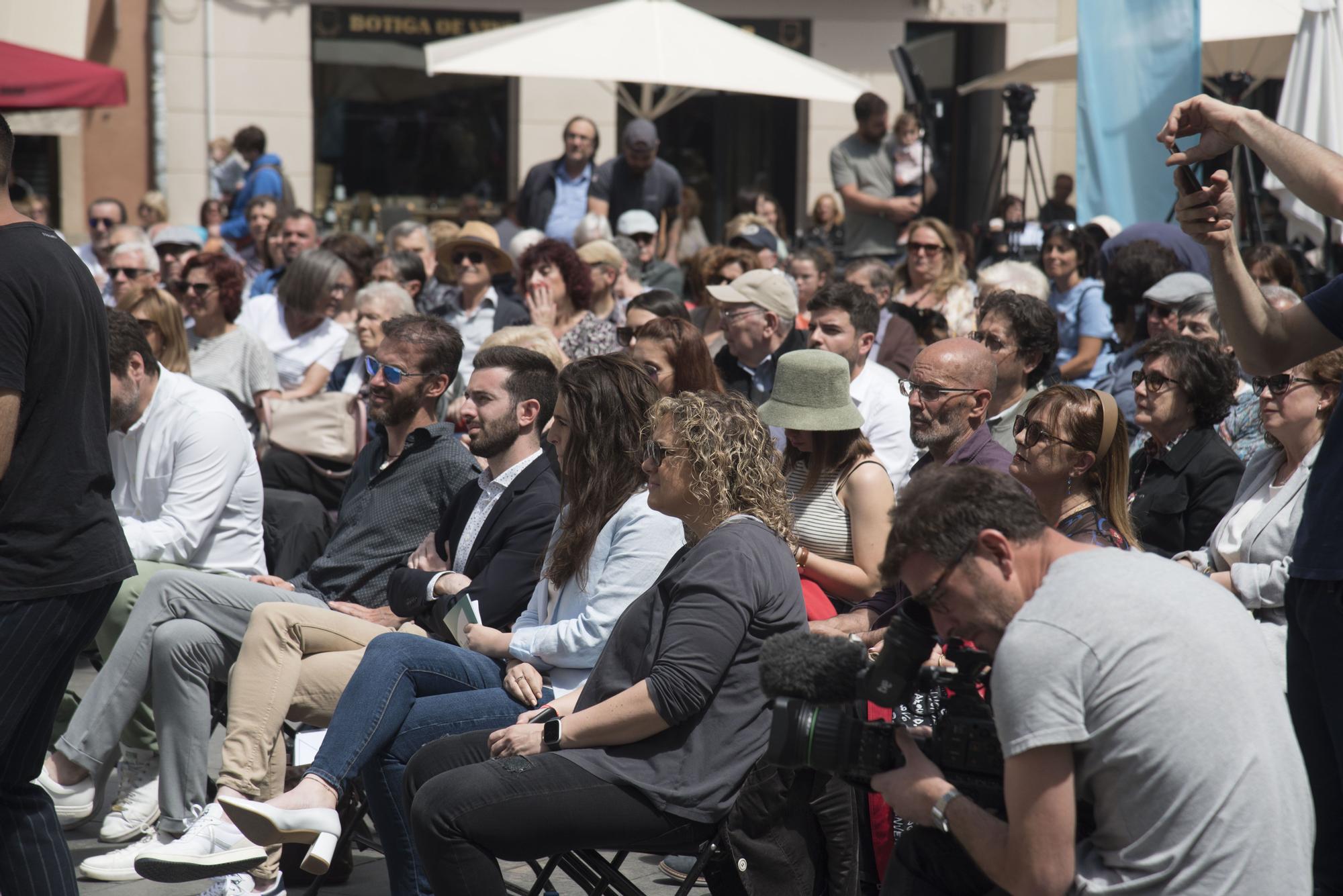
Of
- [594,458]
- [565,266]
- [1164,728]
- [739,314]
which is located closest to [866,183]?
[565,266]

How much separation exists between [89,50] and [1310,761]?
1553cm

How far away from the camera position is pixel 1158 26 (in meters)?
7.00

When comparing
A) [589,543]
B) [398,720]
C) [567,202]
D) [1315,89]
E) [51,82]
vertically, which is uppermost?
[51,82]

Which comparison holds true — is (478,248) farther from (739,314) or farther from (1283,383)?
Answer: (1283,383)

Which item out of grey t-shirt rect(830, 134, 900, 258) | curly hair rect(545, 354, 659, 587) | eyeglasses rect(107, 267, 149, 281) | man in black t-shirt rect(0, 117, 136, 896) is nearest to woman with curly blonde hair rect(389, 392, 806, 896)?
curly hair rect(545, 354, 659, 587)

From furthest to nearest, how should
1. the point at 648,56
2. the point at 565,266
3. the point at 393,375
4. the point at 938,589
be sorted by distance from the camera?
the point at 648,56, the point at 565,266, the point at 393,375, the point at 938,589

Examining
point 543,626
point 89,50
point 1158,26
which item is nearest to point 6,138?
point 543,626

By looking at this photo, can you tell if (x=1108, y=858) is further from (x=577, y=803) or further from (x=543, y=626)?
(x=543, y=626)

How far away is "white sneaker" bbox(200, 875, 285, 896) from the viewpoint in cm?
396

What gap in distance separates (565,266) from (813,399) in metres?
3.36

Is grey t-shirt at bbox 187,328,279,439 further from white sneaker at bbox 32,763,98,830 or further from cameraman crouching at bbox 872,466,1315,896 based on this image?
cameraman crouching at bbox 872,466,1315,896

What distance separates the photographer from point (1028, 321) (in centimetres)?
512

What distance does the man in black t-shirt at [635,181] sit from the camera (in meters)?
10.5

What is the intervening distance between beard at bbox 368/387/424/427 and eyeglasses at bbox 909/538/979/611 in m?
3.03
